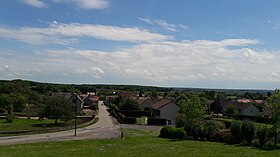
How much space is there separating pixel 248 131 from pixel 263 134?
5.35ft

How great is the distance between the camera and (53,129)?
63812 millimetres

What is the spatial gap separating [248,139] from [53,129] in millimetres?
36854

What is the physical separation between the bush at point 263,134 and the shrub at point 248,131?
719 millimetres

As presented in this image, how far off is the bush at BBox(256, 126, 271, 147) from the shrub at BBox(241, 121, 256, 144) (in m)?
0.72

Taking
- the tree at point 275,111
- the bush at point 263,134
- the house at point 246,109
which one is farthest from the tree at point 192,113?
the house at point 246,109

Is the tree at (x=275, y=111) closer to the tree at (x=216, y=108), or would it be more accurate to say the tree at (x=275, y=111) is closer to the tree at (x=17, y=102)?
the tree at (x=216, y=108)

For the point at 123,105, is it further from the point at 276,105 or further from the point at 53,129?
the point at 276,105

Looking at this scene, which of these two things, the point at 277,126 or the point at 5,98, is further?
the point at 5,98

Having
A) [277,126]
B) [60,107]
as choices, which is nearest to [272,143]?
[277,126]

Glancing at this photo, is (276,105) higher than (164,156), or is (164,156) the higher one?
(276,105)

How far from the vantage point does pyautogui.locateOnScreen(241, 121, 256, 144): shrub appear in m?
37.7

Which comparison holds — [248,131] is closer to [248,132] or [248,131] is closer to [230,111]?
[248,132]

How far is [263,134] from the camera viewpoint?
36844 millimetres

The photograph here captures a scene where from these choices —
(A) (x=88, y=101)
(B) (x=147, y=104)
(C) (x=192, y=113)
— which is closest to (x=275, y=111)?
(C) (x=192, y=113)
